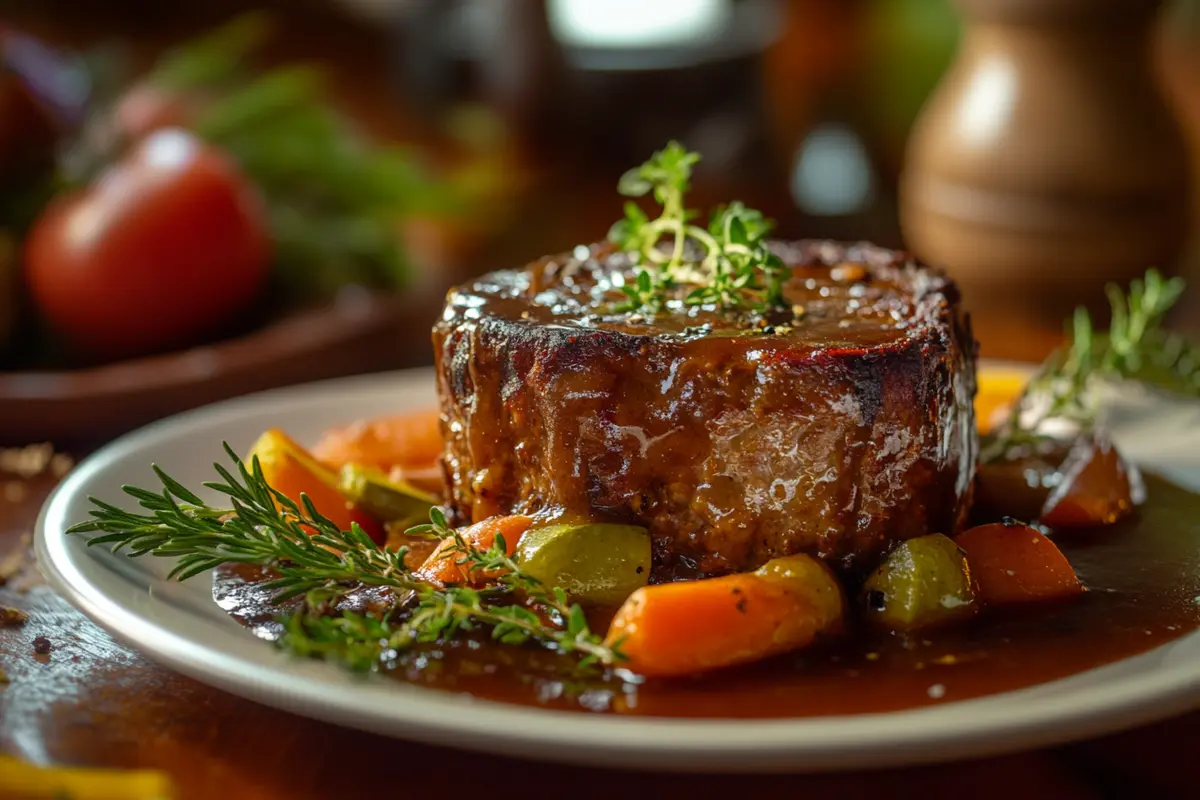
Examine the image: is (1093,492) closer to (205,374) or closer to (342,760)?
(342,760)

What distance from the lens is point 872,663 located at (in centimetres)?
208

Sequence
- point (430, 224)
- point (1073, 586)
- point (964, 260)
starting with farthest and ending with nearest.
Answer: point (430, 224)
point (964, 260)
point (1073, 586)

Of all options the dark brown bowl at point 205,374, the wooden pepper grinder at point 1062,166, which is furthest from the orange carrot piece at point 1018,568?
the dark brown bowl at point 205,374

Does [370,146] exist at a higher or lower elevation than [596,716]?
lower

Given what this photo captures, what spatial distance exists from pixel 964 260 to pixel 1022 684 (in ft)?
9.98

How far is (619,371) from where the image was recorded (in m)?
2.38

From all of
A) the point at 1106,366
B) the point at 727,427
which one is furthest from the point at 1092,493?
the point at 727,427

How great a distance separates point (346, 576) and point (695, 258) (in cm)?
121

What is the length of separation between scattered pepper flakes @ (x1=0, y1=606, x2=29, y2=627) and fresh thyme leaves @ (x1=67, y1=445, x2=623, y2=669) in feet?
0.79

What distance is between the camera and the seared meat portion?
235 centimetres

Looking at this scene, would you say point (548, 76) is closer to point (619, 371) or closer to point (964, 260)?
point (964, 260)

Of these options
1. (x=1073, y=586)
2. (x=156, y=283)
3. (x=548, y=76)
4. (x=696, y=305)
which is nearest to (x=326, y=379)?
(x=156, y=283)

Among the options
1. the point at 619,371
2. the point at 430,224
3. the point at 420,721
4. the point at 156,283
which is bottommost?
the point at 430,224

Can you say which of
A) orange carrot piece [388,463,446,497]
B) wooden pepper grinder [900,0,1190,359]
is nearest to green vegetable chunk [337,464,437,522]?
orange carrot piece [388,463,446,497]
